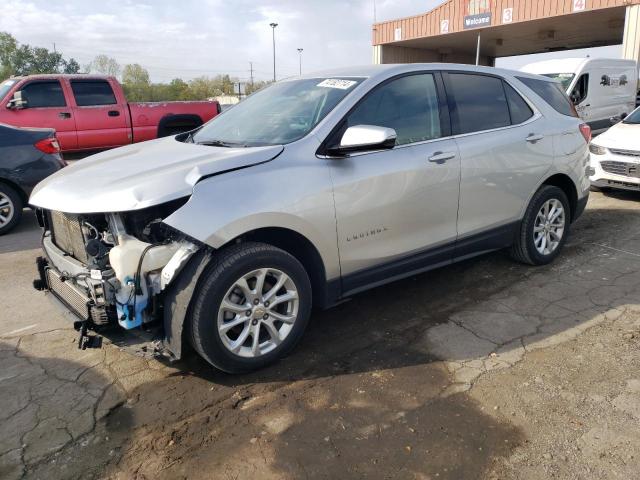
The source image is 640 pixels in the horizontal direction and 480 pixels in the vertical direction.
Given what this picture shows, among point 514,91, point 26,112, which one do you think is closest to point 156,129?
point 26,112

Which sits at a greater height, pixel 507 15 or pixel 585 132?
pixel 507 15

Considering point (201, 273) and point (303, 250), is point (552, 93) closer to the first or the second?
point (303, 250)

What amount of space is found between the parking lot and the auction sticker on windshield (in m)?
1.70

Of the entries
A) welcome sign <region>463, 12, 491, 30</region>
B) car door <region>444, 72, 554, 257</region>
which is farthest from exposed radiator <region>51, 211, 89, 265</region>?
welcome sign <region>463, 12, 491, 30</region>

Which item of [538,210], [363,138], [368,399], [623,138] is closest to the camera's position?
[368,399]

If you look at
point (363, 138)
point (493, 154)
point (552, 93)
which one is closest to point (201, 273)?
point (363, 138)

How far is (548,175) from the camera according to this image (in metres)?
4.71

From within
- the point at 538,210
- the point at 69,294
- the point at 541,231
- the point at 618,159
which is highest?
the point at 618,159

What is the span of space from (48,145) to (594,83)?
12.2 meters

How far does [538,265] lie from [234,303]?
3.23 meters

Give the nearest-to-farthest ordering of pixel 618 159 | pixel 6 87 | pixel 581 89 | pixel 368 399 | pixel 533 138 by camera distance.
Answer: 1. pixel 368 399
2. pixel 533 138
3. pixel 618 159
4. pixel 6 87
5. pixel 581 89

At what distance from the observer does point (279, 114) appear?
12.5ft

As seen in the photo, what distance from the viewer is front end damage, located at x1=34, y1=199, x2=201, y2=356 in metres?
2.81

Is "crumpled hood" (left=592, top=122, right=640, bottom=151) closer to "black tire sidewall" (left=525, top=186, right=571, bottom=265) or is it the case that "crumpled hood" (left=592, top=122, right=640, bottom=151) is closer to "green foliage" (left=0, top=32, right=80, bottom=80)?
"black tire sidewall" (left=525, top=186, right=571, bottom=265)
